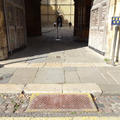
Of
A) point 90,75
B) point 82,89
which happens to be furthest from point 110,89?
point 90,75

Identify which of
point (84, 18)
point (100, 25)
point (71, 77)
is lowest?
point (71, 77)

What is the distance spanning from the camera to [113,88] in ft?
11.1

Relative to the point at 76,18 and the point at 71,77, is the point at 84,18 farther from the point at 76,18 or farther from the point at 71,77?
the point at 71,77

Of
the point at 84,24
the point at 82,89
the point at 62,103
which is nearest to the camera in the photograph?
the point at 62,103

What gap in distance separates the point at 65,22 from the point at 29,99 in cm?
4068

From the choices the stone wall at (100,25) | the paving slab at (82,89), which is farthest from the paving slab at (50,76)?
the stone wall at (100,25)

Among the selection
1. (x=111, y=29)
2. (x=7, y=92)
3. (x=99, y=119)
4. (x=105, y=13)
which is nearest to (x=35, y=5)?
(x=105, y=13)

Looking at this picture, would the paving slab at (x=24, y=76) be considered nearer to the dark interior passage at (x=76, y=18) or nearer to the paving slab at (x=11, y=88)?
the paving slab at (x=11, y=88)

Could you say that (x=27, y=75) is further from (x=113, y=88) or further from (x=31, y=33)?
(x=31, y=33)

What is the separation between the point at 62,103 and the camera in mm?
2828

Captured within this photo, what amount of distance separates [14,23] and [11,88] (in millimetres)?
4562

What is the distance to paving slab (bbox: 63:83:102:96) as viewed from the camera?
3217 mm

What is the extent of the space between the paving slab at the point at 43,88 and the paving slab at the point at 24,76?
389 millimetres

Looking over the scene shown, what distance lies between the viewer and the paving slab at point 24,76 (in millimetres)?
3783
